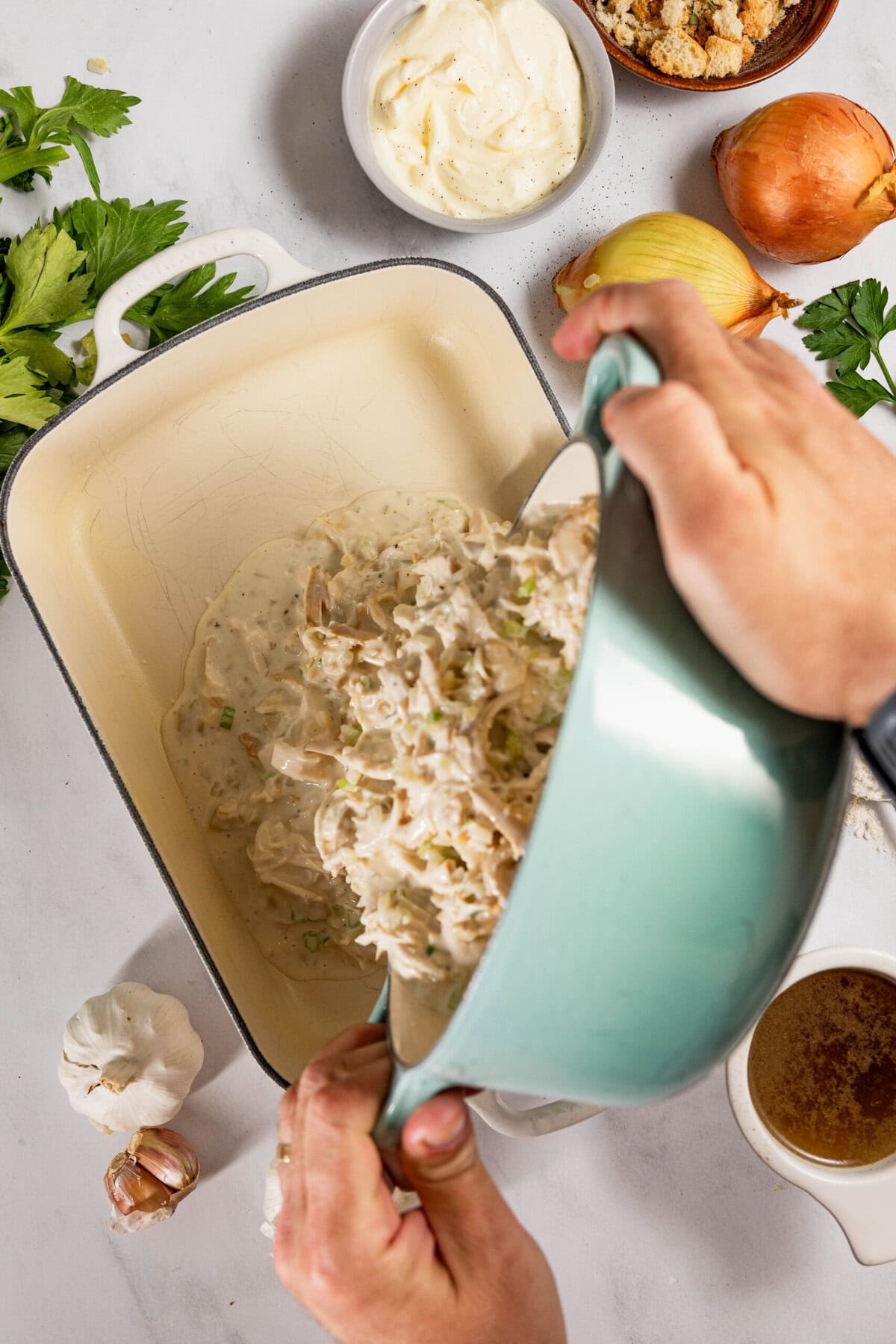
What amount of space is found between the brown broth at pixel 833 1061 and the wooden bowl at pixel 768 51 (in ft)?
4.23

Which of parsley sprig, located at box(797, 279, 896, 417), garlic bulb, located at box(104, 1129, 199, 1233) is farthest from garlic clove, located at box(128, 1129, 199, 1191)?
parsley sprig, located at box(797, 279, 896, 417)

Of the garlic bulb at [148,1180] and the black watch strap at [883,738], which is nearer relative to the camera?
the black watch strap at [883,738]

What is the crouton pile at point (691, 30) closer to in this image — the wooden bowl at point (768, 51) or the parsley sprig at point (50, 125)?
the wooden bowl at point (768, 51)

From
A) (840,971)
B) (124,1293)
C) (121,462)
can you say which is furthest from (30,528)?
(840,971)

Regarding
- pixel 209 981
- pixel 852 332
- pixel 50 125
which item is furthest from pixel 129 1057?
pixel 852 332

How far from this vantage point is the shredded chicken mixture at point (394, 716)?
94 cm

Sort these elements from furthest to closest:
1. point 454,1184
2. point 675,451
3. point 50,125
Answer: point 50,125, point 454,1184, point 675,451

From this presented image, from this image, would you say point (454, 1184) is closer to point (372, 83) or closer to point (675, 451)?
point (675, 451)

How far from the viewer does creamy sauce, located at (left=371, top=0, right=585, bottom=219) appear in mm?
1358

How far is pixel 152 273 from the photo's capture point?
125 centimetres

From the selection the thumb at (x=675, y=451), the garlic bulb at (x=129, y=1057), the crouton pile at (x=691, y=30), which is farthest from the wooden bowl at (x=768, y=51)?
the garlic bulb at (x=129, y=1057)

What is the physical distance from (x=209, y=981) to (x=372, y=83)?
4.29ft

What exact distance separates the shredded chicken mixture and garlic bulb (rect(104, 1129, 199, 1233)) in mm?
366

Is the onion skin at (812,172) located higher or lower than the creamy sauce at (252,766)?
higher
